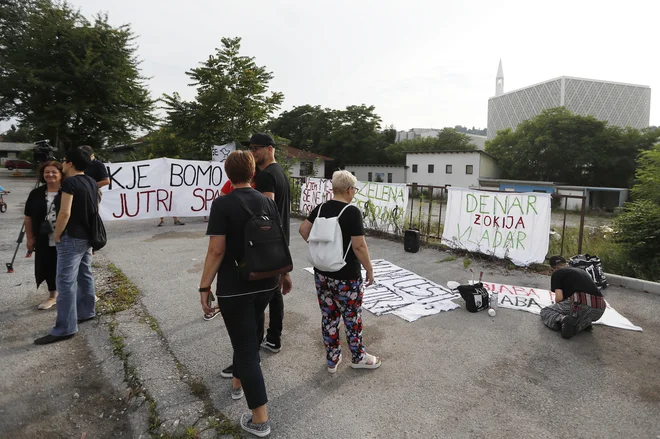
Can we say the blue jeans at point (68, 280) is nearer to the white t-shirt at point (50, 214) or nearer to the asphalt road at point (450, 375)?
the white t-shirt at point (50, 214)

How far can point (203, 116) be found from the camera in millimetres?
14250

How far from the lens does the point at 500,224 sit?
766 cm

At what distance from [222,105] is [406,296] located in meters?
11.3

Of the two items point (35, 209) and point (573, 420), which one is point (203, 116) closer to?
Result: point (35, 209)

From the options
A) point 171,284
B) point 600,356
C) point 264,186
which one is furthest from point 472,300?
point 171,284

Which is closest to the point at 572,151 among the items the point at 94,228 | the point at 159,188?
the point at 159,188

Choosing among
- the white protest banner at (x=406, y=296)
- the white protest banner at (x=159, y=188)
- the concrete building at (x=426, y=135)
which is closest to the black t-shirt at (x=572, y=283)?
the white protest banner at (x=406, y=296)

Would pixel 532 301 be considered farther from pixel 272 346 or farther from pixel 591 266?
pixel 272 346

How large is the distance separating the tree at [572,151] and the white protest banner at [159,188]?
1909 inches

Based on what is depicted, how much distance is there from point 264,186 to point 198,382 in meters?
1.70

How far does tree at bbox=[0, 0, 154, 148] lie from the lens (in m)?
19.7

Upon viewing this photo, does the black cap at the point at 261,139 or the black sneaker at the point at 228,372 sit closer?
the black sneaker at the point at 228,372

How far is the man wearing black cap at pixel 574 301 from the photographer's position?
165 inches

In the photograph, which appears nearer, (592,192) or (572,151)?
(592,192)
